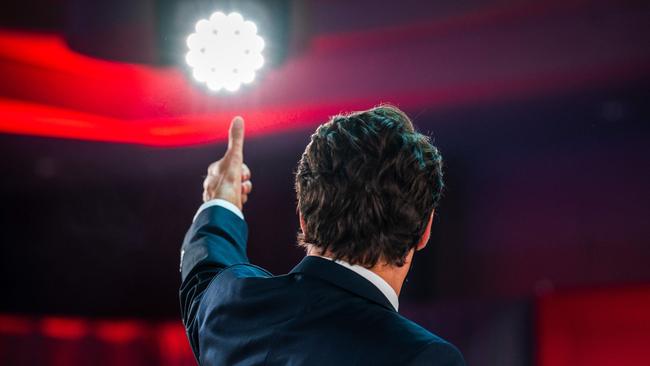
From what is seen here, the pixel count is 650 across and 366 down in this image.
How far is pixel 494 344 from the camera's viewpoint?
153cm

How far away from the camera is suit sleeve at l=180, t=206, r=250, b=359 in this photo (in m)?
1.11

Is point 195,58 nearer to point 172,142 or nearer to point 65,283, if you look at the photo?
point 172,142

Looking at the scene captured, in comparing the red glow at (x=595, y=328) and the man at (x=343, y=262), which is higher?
the man at (x=343, y=262)

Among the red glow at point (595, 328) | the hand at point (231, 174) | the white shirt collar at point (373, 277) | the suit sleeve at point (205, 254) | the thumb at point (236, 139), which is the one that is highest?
the thumb at point (236, 139)

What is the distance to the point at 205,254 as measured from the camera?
1155 mm

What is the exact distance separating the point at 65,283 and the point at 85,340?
141 mm

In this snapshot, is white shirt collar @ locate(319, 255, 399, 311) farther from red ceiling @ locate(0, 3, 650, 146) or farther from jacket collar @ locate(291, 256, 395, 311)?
red ceiling @ locate(0, 3, 650, 146)

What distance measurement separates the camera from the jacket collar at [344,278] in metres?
0.94

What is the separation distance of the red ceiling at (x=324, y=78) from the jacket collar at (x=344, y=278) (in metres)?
0.71

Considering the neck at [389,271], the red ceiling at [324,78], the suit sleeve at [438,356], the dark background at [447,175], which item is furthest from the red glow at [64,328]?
the suit sleeve at [438,356]

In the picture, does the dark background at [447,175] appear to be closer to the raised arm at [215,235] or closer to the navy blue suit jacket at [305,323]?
the raised arm at [215,235]

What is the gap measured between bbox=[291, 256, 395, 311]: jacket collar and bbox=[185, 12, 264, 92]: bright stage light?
29.4 inches

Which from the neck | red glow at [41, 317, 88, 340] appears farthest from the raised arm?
red glow at [41, 317, 88, 340]

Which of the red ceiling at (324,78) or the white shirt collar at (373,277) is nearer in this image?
the white shirt collar at (373,277)
